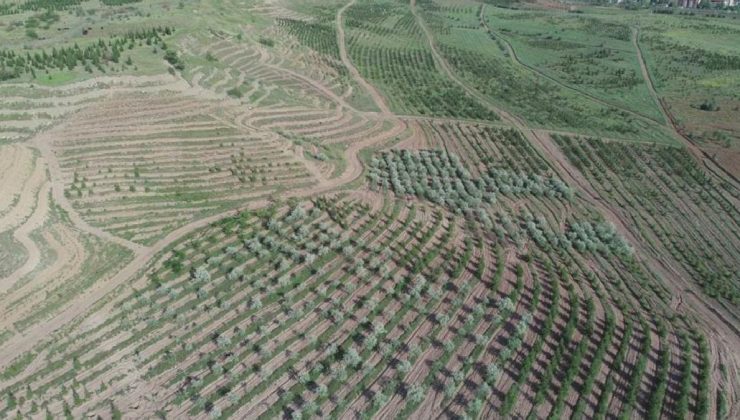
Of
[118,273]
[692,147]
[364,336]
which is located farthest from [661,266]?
[118,273]

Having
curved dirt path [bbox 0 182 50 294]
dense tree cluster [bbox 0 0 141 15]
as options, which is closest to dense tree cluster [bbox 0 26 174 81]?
curved dirt path [bbox 0 182 50 294]

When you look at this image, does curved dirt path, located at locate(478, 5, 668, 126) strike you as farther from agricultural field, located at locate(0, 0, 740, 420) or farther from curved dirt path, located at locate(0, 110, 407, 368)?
curved dirt path, located at locate(0, 110, 407, 368)

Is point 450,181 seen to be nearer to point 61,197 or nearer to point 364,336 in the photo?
point 364,336

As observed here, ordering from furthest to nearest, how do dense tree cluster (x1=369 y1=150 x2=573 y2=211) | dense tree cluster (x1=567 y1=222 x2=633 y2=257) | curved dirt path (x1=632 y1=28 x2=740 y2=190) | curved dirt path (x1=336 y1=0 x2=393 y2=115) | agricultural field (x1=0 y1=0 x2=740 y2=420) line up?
curved dirt path (x1=336 y1=0 x2=393 y2=115) < curved dirt path (x1=632 y1=28 x2=740 y2=190) < dense tree cluster (x1=369 y1=150 x2=573 y2=211) < dense tree cluster (x1=567 y1=222 x2=633 y2=257) < agricultural field (x1=0 y1=0 x2=740 y2=420)

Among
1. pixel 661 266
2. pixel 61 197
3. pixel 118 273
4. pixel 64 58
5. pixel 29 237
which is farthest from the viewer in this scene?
pixel 64 58

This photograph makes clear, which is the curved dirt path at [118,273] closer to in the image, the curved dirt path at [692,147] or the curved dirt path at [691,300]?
the curved dirt path at [691,300]
